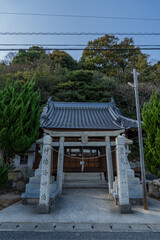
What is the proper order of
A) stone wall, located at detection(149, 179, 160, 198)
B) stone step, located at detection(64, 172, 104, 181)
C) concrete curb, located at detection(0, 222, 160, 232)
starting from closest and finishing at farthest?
1. concrete curb, located at detection(0, 222, 160, 232)
2. stone wall, located at detection(149, 179, 160, 198)
3. stone step, located at detection(64, 172, 104, 181)

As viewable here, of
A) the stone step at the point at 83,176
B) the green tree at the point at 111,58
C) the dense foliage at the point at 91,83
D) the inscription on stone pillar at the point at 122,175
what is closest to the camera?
the inscription on stone pillar at the point at 122,175

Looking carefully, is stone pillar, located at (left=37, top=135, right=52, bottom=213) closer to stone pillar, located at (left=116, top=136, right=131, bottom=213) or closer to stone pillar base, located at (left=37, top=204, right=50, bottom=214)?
stone pillar base, located at (left=37, top=204, right=50, bottom=214)

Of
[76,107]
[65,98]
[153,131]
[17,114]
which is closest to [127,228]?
[153,131]

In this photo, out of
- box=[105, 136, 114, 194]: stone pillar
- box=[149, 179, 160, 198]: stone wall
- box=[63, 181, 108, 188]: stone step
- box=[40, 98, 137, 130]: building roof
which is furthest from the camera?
box=[40, 98, 137, 130]: building roof

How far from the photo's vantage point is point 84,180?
35.1 ft

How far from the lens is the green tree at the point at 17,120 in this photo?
7.25m

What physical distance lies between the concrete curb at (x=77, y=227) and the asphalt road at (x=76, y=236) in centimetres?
17

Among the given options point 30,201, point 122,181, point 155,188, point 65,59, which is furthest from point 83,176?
point 65,59

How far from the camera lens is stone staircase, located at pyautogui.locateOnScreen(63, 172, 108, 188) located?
973 centimetres

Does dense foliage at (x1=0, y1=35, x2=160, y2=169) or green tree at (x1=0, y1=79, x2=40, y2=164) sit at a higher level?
dense foliage at (x1=0, y1=35, x2=160, y2=169)

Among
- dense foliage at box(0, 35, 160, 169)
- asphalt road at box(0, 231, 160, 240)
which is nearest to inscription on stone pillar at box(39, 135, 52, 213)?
asphalt road at box(0, 231, 160, 240)

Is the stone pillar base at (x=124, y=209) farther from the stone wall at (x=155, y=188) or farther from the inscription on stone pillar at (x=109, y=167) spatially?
the stone wall at (x=155, y=188)

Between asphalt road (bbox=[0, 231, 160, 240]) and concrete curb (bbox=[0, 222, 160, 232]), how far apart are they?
6.6 inches

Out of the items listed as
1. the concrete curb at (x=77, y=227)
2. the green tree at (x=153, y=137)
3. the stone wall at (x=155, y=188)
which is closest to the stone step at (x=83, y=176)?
the stone wall at (x=155, y=188)
